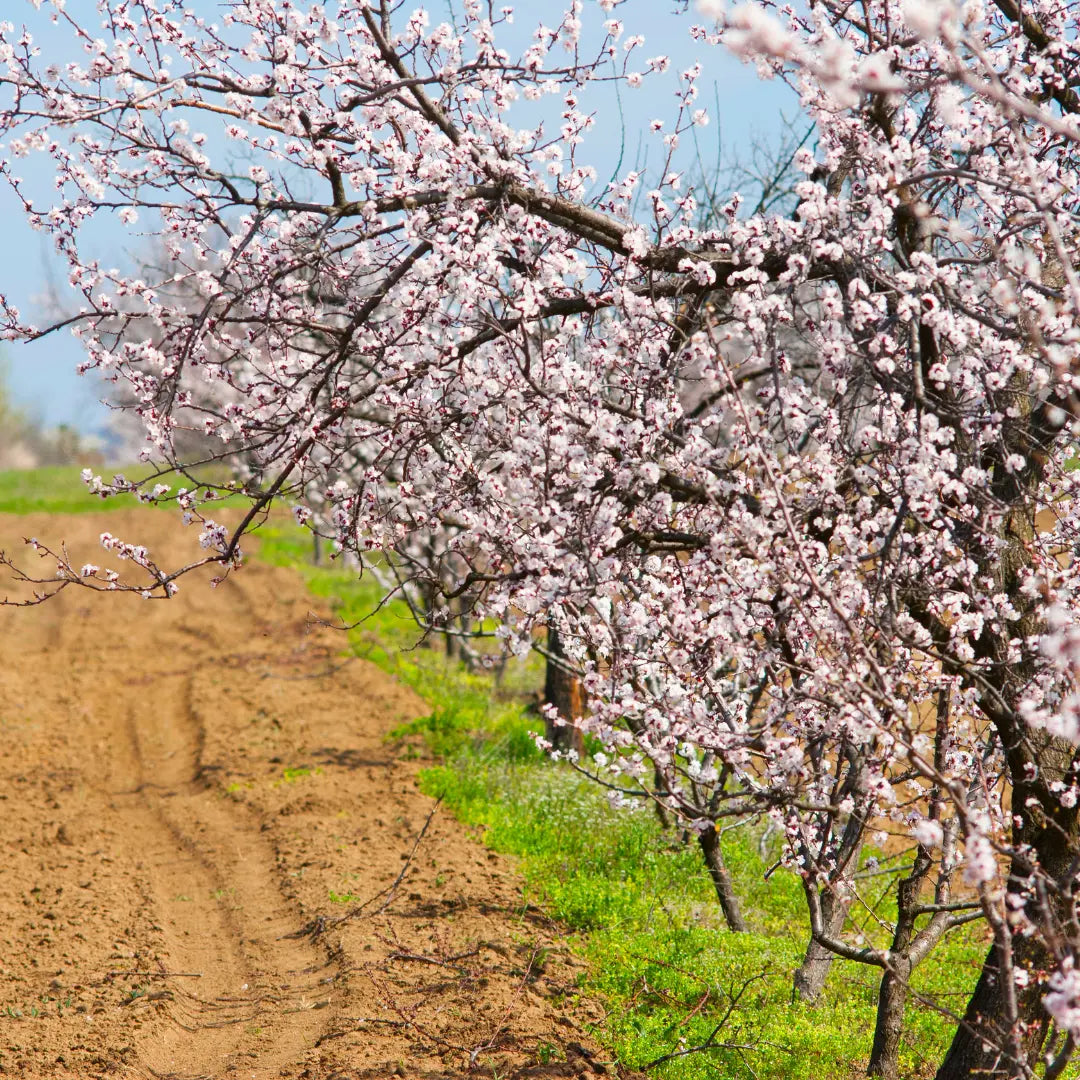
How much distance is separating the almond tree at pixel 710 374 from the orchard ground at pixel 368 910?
1.49m

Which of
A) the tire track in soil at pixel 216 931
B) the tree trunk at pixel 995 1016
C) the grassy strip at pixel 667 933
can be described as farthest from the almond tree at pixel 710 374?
the tire track in soil at pixel 216 931

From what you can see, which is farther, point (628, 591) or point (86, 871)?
point (86, 871)

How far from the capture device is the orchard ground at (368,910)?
6188mm

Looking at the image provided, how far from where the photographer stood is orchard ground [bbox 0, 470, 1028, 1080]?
6.19m

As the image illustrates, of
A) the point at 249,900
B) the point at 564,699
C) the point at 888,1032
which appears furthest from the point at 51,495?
the point at 888,1032

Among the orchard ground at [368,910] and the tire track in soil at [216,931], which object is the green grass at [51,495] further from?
the tire track in soil at [216,931]

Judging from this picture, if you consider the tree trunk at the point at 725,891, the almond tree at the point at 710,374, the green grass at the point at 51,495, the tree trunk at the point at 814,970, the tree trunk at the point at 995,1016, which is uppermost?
the green grass at the point at 51,495

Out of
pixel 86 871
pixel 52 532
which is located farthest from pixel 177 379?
pixel 52 532

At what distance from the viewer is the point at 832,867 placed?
5625 mm

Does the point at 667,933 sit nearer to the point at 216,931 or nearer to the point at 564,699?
the point at 216,931

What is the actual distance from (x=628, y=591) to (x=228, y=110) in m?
3.47

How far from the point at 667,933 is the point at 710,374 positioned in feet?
15.2

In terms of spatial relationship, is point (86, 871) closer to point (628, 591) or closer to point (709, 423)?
point (628, 591)

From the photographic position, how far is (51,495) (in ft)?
107
